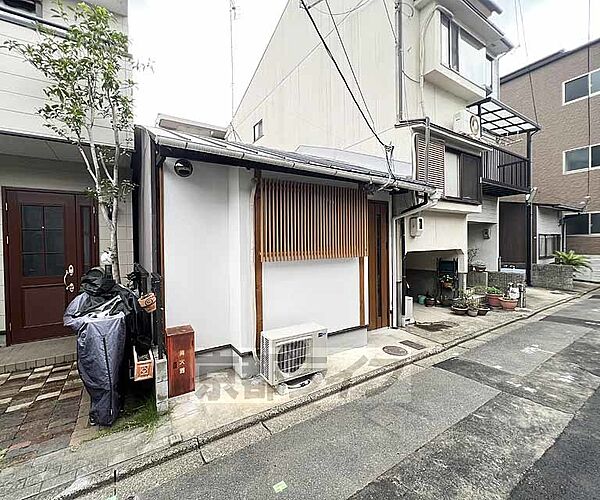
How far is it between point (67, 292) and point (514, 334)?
8.66m


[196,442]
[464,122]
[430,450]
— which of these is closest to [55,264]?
[196,442]

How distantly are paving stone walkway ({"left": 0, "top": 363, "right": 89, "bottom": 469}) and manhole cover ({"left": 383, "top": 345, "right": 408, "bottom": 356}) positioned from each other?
166 inches

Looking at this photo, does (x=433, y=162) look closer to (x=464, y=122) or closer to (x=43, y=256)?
(x=464, y=122)

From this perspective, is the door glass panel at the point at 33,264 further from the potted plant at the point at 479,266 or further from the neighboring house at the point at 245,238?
the potted plant at the point at 479,266

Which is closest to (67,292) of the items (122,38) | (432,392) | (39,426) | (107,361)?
(39,426)

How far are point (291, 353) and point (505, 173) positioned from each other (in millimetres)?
10974

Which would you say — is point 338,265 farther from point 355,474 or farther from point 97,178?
point 97,178

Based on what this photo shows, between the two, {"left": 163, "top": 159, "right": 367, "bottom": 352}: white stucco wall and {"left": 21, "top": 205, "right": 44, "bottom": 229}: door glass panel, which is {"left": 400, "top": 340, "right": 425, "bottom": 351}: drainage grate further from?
{"left": 21, "top": 205, "right": 44, "bottom": 229}: door glass panel

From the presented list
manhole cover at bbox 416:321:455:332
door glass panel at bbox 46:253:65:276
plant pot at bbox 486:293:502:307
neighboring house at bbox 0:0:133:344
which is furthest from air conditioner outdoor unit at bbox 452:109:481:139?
door glass panel at bbox 46:253:65:276

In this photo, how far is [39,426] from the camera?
2.98m

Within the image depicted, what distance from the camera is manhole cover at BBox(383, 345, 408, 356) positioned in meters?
4.92

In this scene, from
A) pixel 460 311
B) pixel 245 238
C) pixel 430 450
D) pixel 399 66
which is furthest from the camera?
pixel 460 311

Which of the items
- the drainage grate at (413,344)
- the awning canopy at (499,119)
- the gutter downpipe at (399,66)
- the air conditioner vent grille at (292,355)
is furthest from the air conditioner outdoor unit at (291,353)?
the awning canopy at (499,119)

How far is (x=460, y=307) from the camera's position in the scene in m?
7.64
